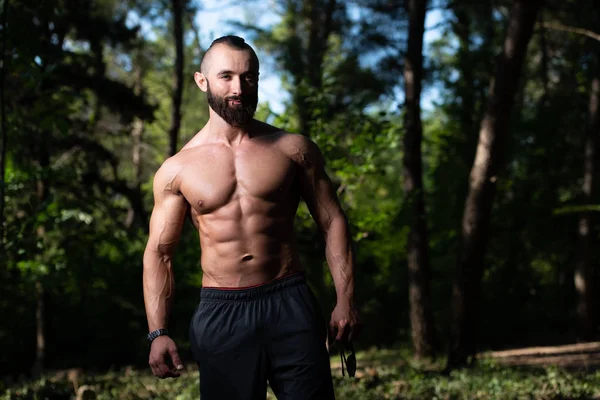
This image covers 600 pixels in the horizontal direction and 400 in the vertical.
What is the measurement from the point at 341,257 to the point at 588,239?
43.2ft

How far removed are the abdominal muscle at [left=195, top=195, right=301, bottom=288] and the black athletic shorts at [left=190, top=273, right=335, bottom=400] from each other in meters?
0.05

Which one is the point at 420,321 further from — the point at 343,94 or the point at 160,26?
the point at 160,26

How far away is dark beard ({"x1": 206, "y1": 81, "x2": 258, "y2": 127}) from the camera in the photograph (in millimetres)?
3419

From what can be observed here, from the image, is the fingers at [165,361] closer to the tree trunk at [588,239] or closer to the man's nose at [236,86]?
the man's nose at [236,86]

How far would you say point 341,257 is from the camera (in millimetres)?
3426

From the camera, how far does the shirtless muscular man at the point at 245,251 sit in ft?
10.9

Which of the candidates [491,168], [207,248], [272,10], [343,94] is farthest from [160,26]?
[207,248]

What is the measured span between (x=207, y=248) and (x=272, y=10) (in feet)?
76.3

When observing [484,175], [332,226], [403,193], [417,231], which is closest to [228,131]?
[332,226]

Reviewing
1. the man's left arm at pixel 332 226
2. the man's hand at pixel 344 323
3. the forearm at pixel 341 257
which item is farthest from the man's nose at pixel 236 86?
the man's hand at pixel 344 323

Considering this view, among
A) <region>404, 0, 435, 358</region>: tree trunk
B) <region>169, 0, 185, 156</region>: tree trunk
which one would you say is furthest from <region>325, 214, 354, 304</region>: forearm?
<region>169, 0, 185, 156</region>: tree trunk

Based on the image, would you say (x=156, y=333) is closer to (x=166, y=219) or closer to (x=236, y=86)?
(x=166, y=219)

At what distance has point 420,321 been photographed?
39.1ft

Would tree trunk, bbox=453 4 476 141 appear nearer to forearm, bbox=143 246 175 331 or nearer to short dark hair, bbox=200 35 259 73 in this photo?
short dark hair, bbox=200 35 259 73
